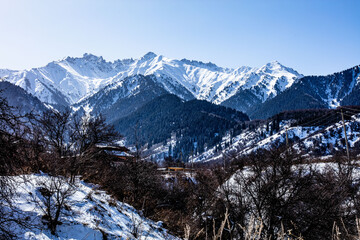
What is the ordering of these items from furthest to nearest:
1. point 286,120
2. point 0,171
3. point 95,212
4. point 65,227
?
point 286,120
point 95,212
point 65,227
point 0,171

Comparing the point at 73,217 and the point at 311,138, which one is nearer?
the point at 73,217

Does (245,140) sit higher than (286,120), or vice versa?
(286,120)

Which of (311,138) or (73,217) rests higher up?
(311,138)

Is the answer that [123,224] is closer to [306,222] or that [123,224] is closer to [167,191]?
[306,222]

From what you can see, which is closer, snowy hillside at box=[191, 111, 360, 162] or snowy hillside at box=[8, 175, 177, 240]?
snowy hillside at box=[8, 175, 177, 240]

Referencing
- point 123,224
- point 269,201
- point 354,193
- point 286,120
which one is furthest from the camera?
point 286,120

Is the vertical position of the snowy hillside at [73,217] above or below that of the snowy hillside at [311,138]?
below

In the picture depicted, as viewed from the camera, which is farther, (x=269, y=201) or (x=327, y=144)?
(x=327, y=144)

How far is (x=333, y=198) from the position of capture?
15.8m

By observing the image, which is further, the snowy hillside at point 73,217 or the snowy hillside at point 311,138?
the snowy hillside at point 311,138

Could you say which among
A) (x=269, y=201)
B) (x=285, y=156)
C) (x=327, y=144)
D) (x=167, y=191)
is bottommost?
(x=167, y=191)

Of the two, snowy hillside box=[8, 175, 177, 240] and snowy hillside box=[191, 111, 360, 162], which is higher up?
snowy hillside box=[191, 111, 360, 162]

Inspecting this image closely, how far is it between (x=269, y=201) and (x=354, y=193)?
360 inches

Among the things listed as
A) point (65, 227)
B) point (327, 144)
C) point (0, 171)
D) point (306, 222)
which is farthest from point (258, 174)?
point (327, 144)
